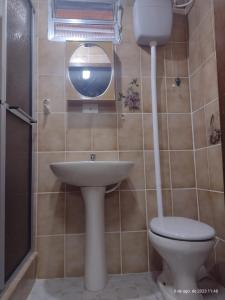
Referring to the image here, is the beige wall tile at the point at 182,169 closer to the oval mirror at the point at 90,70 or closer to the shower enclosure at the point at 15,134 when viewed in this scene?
the oval mirror at the point at 90,70

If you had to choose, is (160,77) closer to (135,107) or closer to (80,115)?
(135,107)

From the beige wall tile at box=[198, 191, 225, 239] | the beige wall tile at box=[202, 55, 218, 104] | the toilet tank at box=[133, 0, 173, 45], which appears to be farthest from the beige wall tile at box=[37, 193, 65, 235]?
the toilet tank at box=[133, 0, 173, 45]

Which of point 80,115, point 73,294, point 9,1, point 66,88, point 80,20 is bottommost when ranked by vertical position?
point 73,294

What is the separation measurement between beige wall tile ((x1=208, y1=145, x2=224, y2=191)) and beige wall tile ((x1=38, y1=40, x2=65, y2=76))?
3.86ft

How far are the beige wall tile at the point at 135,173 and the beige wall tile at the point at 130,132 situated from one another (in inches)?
2.0

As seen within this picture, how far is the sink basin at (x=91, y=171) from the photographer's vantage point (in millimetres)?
1283

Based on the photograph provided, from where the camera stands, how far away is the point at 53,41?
176 centimetres

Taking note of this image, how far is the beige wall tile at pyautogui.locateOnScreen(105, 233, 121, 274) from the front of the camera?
1607 mm

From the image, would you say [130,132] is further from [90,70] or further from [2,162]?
[2,162]

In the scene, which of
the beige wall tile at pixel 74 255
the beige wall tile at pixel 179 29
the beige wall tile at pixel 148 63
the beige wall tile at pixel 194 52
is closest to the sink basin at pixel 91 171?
the beige wall tile at pixel 74 255

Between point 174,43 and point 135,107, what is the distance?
613mm

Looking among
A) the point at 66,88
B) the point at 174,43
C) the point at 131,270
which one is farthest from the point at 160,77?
the point at 131,270

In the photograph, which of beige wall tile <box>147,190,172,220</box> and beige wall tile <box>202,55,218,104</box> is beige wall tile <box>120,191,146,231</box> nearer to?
beige wall tile <box>147,190,172,220</box>

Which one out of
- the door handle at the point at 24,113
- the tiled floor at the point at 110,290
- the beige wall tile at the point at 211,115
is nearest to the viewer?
the door handle at the point at 24,113
